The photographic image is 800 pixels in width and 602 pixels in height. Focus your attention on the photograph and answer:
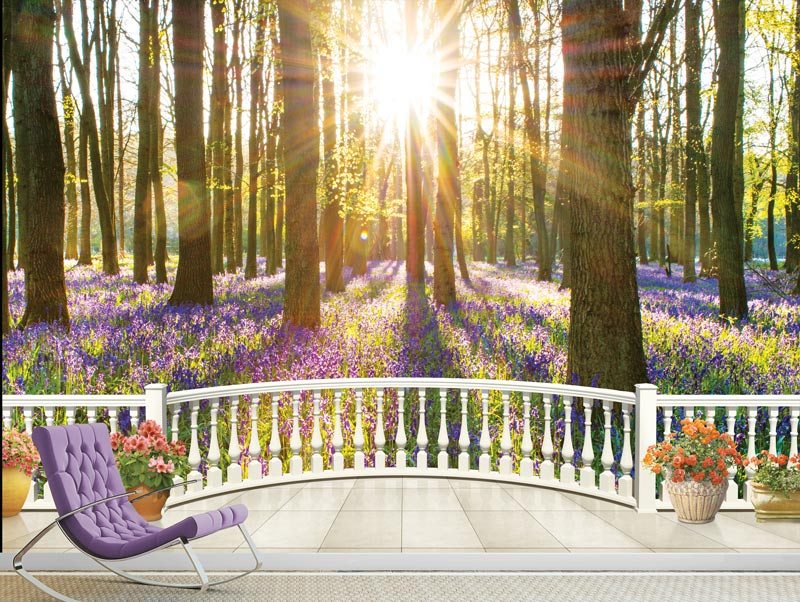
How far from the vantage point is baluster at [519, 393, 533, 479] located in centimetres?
502

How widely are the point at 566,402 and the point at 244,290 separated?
8677 millimetres

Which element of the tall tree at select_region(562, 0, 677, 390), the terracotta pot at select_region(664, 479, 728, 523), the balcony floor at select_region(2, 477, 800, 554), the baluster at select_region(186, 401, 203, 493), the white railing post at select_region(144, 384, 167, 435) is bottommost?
the balcony floor at select_region(2, 477, 800, 554)

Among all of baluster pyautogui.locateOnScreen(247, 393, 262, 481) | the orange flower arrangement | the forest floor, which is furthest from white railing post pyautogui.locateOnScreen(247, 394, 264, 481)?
the orange flower arrangement

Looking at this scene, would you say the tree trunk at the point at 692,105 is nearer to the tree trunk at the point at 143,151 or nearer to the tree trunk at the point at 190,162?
the tree trunk at the point at 190,162

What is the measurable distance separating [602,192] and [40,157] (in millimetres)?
6350

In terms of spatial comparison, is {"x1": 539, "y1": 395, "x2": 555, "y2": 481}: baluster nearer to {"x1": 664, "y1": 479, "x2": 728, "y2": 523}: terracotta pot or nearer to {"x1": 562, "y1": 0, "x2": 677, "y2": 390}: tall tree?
{"x1": 562, "y1": 0, "x2": 677, "y2": 390}: tall tree

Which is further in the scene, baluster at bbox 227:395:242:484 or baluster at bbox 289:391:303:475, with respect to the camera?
baluster at bbox 289:391:303:475

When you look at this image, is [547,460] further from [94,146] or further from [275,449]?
[94,146]

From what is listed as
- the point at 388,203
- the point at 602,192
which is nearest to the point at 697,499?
the point at 602,192

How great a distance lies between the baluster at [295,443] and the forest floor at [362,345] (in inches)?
34.0

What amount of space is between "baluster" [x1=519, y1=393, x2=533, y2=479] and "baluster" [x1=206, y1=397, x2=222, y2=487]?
7.35 ft

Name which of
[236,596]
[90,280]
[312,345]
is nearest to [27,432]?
[236,596]

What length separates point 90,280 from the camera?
1389cm

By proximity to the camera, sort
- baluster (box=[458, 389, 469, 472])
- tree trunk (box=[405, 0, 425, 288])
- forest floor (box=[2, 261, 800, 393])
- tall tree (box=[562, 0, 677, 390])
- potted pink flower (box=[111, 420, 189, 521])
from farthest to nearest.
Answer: tree trunk (box=[405, 0, 425, 288]), forest floor (box=[2, 261, 800, 393]), tall tree (box=[562, 0, 677, 390]), baluster (box=[458, 389, 469, 472]), potted pink flower (box=[111, 420, 189, 521])
